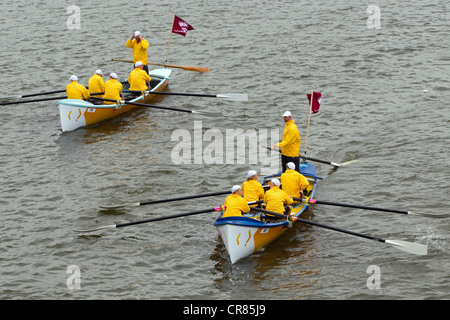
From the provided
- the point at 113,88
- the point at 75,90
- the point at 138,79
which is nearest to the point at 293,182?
the point at 113,88

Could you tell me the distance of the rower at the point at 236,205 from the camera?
18141mm

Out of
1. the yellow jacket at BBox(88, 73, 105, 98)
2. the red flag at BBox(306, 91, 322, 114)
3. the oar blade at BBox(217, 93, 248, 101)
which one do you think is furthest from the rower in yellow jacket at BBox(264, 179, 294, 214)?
the yellow jacket at BBox(88, 73, 105, 98)

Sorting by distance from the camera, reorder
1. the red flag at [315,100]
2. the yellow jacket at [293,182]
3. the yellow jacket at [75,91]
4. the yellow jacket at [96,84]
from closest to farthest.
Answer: the yellow jacket at [293,182] → the red flag at [315,100] → the yellow jacket at [75,91] → the yellow jacket at [96,84]

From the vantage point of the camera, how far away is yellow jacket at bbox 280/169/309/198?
19797 mm

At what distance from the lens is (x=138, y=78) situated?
28.3m

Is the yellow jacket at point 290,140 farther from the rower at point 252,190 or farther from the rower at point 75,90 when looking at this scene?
the rower at point 75,90

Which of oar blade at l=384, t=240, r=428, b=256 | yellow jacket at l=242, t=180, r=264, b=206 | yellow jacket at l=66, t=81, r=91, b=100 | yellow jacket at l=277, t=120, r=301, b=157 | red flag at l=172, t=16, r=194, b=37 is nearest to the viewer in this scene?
oar blade at l=384, t=240, r=428, b=256

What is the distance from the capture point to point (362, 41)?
115 ft

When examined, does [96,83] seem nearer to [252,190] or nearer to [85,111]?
[85,111]

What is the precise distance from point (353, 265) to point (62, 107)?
1383 centimetres

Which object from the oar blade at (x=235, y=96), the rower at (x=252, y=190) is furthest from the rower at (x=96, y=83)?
the rower at (x=252, y=190)

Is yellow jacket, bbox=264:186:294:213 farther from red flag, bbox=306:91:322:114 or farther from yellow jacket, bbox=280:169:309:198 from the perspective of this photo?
red flag, bbox=306:91:322:114

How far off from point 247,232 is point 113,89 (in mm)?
11876

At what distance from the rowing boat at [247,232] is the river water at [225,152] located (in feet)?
1.19
